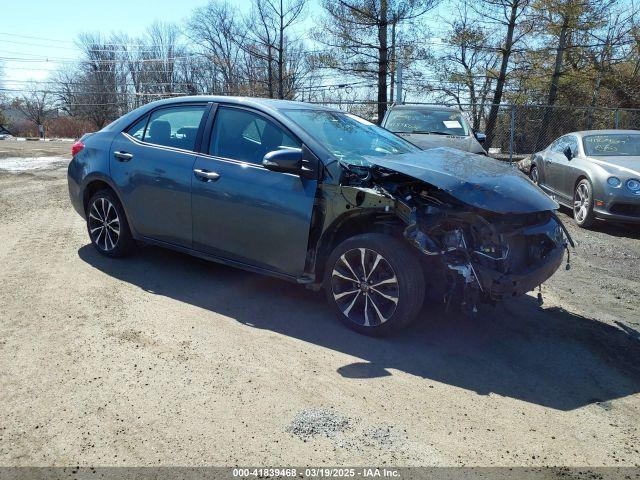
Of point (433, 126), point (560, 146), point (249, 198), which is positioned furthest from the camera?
point (433, 126)

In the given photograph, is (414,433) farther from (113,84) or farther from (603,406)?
(113,84)

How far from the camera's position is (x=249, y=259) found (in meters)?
4.47

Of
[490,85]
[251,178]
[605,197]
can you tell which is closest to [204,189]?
[251,178]

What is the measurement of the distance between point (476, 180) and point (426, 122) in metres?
6.69

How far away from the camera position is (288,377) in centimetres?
336

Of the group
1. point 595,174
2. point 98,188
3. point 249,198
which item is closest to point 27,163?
point 98,188

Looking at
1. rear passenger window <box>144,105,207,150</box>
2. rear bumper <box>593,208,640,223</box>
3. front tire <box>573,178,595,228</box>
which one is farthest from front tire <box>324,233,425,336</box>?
front tire <box>573,178,595,228</box>

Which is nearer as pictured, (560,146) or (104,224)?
(104,224)

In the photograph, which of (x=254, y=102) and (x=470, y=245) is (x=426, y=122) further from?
(x=470, y=245)

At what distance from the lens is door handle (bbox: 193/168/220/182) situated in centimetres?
453

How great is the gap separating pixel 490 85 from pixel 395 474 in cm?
2321

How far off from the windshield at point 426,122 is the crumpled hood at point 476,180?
5742 millimetres

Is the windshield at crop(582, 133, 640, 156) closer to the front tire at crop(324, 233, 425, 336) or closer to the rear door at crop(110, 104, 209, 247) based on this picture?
the front tire at crop(324, 233, 425, 336)

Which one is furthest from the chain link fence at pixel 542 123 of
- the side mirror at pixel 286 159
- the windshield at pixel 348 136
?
the side mirror at pixel 286 159
